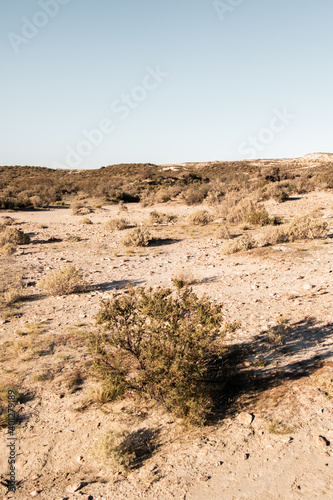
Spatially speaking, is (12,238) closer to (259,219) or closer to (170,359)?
(259,219)

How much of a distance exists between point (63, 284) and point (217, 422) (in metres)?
5.60

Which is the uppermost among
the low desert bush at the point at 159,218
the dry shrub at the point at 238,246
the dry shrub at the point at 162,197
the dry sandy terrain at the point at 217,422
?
the dry shrub at the point at 162,197

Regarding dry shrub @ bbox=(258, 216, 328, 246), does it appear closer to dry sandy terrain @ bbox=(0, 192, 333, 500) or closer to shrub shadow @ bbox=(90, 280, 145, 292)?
dry sandy terrain @ bbox=(0, 192, 333, 500)

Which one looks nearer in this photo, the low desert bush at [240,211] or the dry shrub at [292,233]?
the dry shrub at [292,233]

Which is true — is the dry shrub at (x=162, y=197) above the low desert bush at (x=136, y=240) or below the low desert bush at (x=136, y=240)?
above

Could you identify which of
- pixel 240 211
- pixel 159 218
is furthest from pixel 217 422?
pixel 159 218

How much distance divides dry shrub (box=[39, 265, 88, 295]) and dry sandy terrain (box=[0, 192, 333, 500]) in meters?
0.27

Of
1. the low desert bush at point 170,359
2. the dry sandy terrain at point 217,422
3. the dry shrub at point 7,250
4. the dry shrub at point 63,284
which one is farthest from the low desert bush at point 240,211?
the low desert bush at point 170,359

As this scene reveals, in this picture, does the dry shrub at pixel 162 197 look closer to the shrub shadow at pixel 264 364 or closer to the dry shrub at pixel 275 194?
the dry shrub at pixel 275 194

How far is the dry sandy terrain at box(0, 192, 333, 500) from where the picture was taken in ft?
10.3

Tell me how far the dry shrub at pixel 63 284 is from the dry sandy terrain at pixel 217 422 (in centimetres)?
27

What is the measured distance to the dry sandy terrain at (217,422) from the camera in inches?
124

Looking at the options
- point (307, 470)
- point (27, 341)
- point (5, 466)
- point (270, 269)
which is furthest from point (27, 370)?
point (270, 269)

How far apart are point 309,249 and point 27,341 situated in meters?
9.60
